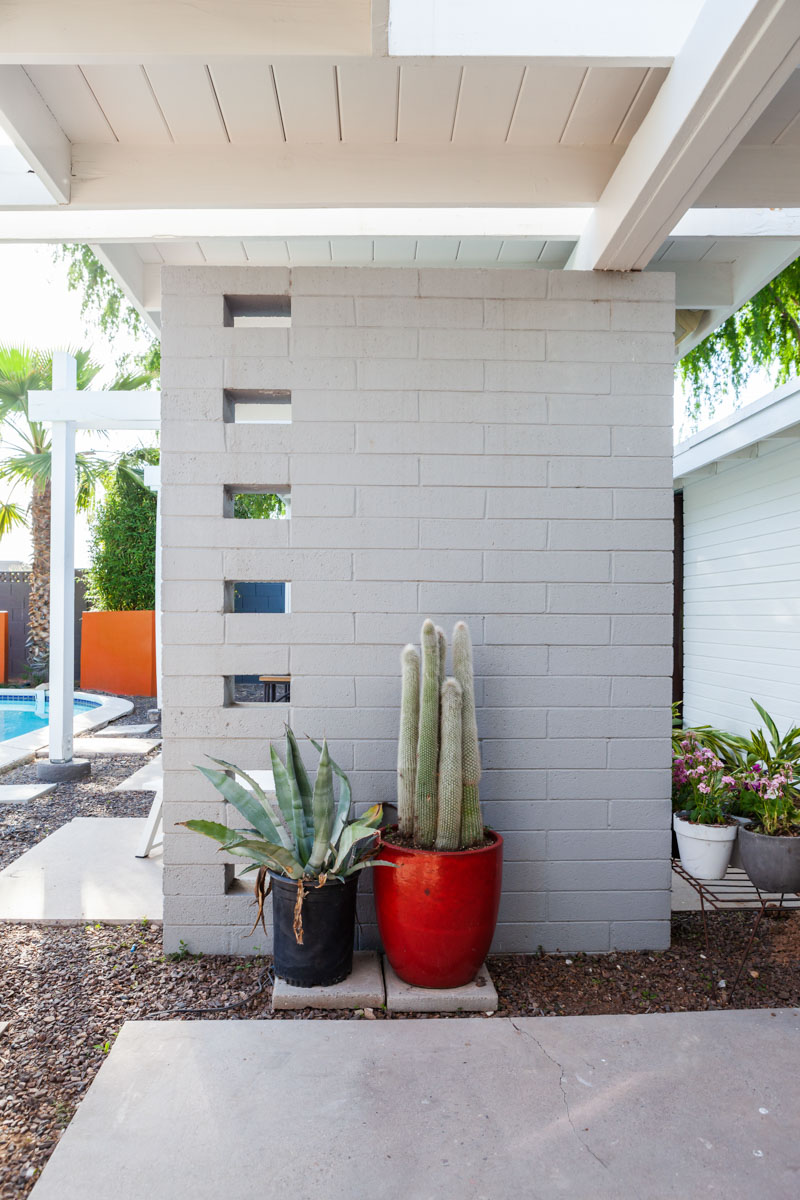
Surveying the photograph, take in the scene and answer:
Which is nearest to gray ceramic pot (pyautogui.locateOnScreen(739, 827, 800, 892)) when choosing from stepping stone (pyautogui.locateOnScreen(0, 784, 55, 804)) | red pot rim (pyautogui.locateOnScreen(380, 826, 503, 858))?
red pot rim (pyautogui.locateOnScreen(380, 826, 503, 858))

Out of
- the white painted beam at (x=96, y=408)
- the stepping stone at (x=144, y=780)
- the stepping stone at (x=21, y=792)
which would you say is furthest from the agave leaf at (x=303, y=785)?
the white painted beam at (x=96, y=408)

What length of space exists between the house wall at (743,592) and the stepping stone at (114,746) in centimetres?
445

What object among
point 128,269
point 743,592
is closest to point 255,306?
point 128,269

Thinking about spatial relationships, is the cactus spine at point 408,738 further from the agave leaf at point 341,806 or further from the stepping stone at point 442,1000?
the stepping stone at point 442,1000

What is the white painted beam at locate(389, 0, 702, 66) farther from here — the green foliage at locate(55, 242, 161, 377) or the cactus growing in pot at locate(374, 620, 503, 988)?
the green foliage at locate(55, 242, 161, 377)

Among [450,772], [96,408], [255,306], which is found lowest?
[450,772]

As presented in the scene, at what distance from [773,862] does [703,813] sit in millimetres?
261

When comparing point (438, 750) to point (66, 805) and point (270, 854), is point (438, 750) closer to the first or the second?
point (270, 854)

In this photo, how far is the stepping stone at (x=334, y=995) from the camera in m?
2.34

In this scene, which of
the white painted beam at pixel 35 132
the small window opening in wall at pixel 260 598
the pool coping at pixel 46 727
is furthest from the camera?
the small window opening in wall at pixel 260 598

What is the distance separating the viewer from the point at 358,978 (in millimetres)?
2471

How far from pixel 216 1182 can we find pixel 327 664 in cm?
147

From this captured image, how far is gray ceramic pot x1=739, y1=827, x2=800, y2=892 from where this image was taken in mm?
2648

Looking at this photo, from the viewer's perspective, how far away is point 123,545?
11.2m
